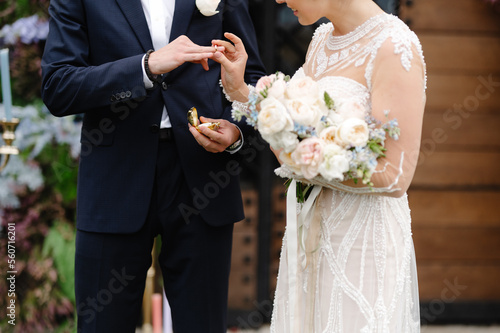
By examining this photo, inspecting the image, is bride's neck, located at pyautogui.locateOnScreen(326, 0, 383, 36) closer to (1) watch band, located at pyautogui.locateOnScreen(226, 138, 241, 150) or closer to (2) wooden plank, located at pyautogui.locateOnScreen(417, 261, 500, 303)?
(1) watch band, located at pyautogui.locateOnScreen(226, 138, 241, 150)

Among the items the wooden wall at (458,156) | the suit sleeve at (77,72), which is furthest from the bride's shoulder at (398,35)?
the wooden wall at (458,156)

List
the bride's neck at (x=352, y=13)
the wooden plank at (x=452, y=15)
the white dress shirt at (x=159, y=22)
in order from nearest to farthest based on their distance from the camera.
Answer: the bride's neck at (x=352, y=13), the white dress shirt at (x=159, y=22), the wooden plank at (x=452, y=15)

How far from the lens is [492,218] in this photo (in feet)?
13.4

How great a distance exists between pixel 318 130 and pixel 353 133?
112mm

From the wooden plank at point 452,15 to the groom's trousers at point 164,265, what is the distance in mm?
2403

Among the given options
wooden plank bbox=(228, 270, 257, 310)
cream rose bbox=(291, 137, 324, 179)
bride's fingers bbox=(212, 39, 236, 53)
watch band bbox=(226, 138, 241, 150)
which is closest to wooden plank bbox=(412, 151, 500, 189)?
wooden plank bbox=(228, 270, 257, 310)

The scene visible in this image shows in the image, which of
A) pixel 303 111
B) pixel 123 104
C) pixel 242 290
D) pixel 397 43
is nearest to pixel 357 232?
pixel 303 111

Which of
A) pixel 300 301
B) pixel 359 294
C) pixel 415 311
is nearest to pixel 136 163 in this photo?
pixel 300 301

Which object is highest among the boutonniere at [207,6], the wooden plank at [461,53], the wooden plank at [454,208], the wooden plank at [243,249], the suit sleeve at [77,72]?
the wooden plank at [461,53]

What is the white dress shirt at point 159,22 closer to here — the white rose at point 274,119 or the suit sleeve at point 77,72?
the suit sleeve at point 77,72

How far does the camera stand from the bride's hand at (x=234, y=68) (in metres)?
2.02

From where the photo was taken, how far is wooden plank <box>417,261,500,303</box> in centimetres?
406

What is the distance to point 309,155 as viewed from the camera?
1641 millimetres

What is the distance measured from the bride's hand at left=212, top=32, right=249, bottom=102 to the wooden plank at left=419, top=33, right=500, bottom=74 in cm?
221
